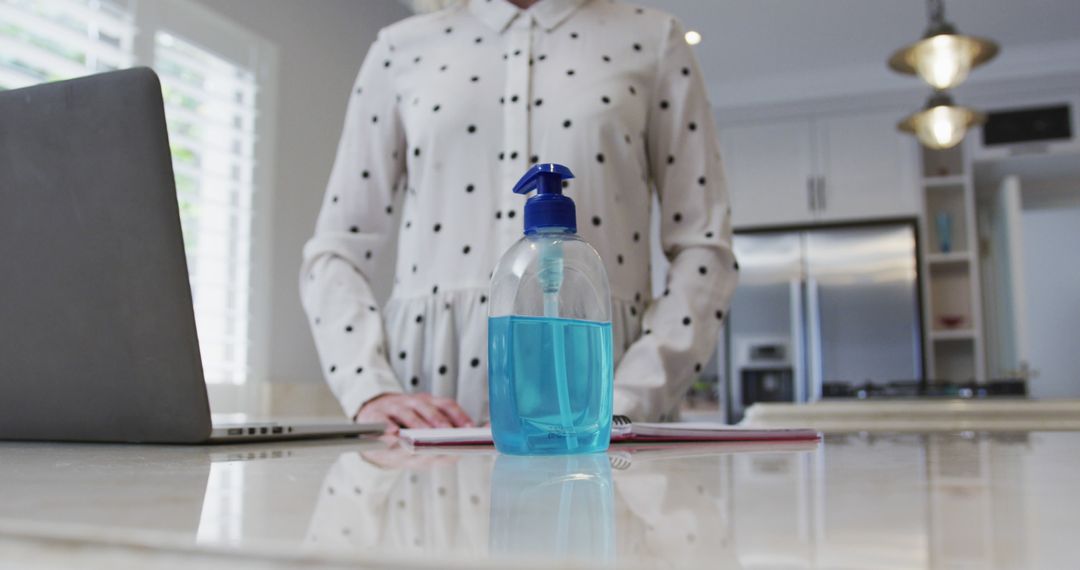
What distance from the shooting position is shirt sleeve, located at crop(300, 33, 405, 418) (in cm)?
110

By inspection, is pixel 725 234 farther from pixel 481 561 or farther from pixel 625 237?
pixel 481 561

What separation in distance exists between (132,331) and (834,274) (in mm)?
4211

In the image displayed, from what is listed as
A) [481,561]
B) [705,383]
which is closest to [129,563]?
[481,561]

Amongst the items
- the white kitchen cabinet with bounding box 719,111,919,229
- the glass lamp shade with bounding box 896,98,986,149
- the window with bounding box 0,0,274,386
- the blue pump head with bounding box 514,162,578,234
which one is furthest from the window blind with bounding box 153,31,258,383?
the white kitchen cabinet with bounding box 719,111,919,229

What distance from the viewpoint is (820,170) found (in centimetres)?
455

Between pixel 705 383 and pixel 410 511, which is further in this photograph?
pixel 705 383

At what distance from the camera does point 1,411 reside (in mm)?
649

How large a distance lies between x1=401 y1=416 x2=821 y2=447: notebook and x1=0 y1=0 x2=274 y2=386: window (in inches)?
72.7

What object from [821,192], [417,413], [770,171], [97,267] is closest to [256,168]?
[417,413]

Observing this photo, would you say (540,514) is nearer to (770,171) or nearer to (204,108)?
(204,108)

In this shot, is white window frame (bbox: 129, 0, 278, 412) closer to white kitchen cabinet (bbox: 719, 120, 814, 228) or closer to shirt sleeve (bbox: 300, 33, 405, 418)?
shirt sleeve (bbox: 300, 33, 405, 418)

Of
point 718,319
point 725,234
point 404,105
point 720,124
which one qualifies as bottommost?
point 718,319

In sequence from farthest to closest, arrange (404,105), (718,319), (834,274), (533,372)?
(834,274) → (404,105) → (718,319) → (533,372)

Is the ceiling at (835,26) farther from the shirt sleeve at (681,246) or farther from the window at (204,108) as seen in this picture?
the shirt sleeve at (681,246)
